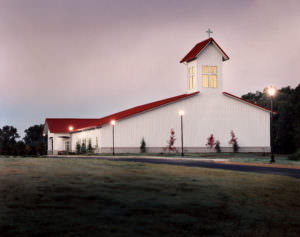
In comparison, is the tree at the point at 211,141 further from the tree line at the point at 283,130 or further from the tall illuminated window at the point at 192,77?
the tree line at the point at 283,130

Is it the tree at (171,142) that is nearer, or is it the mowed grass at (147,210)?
the mowed grass at (147,210)

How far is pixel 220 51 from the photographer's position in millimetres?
56281

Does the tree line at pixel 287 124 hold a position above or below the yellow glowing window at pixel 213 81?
below

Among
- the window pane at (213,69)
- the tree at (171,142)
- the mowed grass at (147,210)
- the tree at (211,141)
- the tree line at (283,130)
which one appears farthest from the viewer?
the tree line at (283,130)

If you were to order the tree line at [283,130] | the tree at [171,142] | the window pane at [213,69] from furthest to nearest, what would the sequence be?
the tree line at [283,130] → the window pane at [213,69] → the tree at [171,142]

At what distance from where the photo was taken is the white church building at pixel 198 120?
5134 cm

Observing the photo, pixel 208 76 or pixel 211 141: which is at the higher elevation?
pixel 208 76

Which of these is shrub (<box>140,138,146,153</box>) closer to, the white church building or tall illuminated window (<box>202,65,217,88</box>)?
the white church building

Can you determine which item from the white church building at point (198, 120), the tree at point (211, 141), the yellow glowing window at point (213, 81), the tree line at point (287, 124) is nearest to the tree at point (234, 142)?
the white church building at point (198, 120)

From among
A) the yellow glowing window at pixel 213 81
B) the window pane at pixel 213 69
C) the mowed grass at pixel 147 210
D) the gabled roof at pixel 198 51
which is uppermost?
the gabled roof at pixel 198 51

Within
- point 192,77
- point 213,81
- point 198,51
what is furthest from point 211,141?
point 198,51

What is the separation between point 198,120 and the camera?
2135 inches

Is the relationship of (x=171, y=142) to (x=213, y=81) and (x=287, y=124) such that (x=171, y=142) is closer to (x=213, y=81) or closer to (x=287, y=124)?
(x=213, y=81)

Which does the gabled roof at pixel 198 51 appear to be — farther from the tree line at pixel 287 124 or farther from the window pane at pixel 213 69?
the tree line at pixel 287 124
